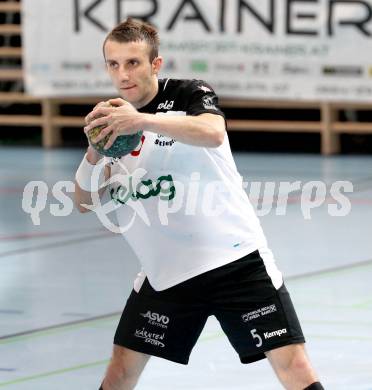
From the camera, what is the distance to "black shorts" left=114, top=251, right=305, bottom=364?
433 centimetres

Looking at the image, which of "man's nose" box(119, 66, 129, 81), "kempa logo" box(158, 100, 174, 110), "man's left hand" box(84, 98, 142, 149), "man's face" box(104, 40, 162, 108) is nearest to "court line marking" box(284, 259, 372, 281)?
"kempa logo" box(158, 100, 174, 110)

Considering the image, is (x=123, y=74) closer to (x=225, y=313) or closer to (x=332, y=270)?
(x=225, y=313)

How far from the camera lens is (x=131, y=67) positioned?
166 inches

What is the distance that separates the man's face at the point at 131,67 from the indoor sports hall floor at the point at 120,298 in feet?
6.23

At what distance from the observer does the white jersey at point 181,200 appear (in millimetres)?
4383

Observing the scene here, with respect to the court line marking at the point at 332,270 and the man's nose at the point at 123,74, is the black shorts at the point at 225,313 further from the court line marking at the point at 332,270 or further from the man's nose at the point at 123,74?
the court line marking at the point at 332,270

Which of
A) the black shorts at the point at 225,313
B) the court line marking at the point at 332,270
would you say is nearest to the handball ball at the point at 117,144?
the black shorts at the point at 225,313

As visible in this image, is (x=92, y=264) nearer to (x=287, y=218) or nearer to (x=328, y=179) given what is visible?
(x=287, y=218)

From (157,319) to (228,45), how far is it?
36.4 ft

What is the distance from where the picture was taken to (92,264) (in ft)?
29.3

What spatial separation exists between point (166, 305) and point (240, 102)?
11.6m

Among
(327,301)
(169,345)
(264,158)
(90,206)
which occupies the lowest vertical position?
(264,158)

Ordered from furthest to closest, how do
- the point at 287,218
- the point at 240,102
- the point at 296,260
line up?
1. the point at 240,102
2. the point at 287,218
3. the point at 296,260

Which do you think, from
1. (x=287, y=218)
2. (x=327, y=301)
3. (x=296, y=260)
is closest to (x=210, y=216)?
(x=327, y=301)
